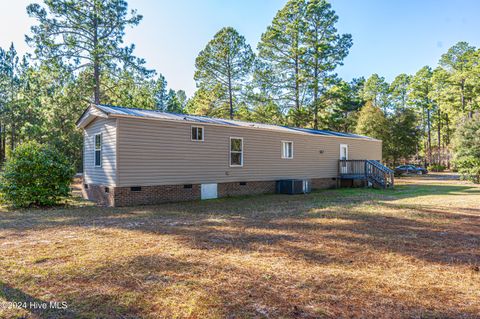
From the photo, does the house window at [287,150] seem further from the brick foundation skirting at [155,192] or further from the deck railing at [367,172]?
the deck railing at [367,172]

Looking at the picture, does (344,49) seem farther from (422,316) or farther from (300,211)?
(422,316)

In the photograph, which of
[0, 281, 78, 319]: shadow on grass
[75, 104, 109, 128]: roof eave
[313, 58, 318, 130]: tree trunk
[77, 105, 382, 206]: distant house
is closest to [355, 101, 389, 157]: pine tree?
[313, 58, 318, 130]: tree trunk

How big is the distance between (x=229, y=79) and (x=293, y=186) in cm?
1509

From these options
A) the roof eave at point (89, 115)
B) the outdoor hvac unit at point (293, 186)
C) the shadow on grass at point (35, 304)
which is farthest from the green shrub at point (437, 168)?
the shadow on grass at point (35, 304)

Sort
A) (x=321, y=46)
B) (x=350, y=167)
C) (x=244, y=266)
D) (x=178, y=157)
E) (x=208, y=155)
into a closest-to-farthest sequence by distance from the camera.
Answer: (x=244, y=266), (x=178, y=157), (x=208, y=155), (x=350, y=167), (x=321, y=46)

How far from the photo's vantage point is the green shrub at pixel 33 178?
33.1 ft

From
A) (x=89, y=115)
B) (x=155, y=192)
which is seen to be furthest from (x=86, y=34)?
(x=155, y=192)

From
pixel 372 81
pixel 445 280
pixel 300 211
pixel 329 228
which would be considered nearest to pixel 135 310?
pixel 445 280

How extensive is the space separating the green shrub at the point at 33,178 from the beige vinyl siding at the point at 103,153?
1.08 m

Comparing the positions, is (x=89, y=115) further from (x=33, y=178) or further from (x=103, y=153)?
(x=33, y=178)

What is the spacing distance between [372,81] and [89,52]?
38.3 meters

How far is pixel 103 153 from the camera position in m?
11.4

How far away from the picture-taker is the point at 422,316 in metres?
2.85

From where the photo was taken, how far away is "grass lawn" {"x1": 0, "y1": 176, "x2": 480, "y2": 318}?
3057 mm
